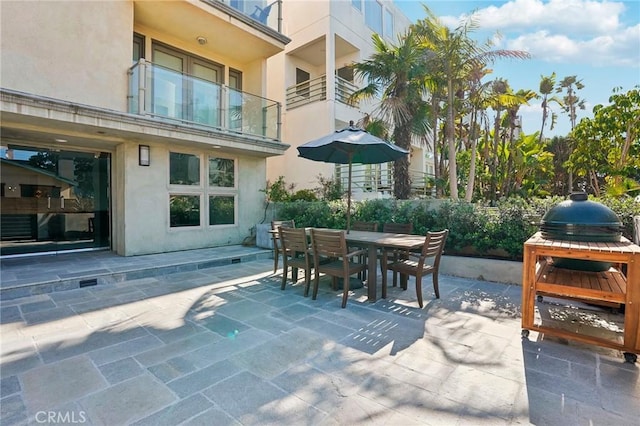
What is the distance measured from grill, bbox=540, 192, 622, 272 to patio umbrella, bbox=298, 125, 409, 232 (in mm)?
2771

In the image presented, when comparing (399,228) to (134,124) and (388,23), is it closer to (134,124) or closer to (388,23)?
(134,124)

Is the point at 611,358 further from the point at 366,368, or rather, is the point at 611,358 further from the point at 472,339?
the point at 366,368

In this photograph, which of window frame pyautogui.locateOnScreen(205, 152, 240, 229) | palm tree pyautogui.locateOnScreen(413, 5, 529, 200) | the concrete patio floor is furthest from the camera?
window frame pyautogui.locateOnScreen(205, 152, 240, 229)

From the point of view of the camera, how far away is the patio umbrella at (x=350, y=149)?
5543mm

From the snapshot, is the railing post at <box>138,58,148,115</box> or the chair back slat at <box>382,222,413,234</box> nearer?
the chair back slat at <box>382,222,413,234</box>

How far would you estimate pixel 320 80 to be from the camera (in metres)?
14.7

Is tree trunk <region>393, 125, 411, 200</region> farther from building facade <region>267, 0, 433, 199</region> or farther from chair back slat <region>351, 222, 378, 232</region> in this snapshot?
building facade <region>267, 0, 433, 199</region>

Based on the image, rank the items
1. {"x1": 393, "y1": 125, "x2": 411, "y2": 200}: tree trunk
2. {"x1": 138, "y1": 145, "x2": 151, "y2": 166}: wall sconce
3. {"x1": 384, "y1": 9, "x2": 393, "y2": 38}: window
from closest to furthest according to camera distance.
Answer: {"x1": 138, "y1": 145, "x2": 151, "y2": 166}: wall sconce
{"x1": 393, "y1": 125, "x2": 411, "y2": 200}: tree trunk
{"x1": 384, "y1": 9, "x2": 393, "y2": 38}: window

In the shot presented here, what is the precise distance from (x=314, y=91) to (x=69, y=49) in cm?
951

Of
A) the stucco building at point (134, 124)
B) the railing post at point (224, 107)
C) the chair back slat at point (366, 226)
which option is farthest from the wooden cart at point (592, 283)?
the railing post at point (224, 107)

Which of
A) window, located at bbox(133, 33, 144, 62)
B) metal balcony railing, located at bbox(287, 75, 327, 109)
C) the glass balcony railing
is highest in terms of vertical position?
metal balcony railing, located at bbox(287, 75, 327, 109)

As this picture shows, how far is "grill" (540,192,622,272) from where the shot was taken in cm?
369

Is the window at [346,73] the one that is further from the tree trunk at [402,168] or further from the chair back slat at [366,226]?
the chair back slat at [366,226]

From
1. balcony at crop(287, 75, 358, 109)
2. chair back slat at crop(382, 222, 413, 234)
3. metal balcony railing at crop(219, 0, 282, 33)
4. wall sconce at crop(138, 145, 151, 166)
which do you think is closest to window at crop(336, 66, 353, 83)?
balcony at crop(287, 75, 358, 109)
